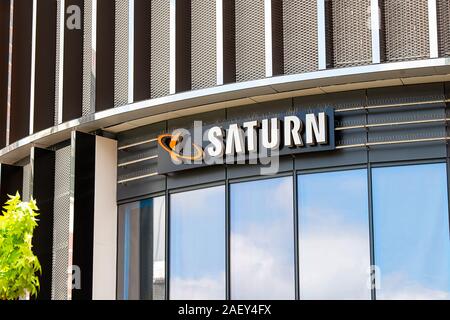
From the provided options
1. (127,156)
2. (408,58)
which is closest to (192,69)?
(127,156)

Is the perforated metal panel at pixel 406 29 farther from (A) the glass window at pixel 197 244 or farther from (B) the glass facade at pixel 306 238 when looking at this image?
(A) the glass window at pixel 197 244

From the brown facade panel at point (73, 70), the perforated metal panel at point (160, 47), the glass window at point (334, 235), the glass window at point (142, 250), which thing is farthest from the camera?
the brown facade panel at point (73, 70)

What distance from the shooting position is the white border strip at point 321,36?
18219mm

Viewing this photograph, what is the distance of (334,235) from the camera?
18297mm

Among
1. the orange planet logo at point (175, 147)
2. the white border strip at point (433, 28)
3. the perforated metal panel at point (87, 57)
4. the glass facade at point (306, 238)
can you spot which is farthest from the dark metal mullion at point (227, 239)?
the white border strip at point (433, 28)

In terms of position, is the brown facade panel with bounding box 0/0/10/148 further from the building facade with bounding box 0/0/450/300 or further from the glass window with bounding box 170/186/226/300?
the glass window with bounding box 170/186/226/300

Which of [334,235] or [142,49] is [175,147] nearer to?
[142,49]

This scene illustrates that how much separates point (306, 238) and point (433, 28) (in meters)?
5.00

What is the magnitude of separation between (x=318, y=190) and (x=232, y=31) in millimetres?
4142

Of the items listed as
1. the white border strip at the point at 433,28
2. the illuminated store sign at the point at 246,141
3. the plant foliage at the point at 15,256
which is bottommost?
the plant foliage at the point at 15,256

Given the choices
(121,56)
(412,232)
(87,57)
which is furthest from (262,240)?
(87,57)

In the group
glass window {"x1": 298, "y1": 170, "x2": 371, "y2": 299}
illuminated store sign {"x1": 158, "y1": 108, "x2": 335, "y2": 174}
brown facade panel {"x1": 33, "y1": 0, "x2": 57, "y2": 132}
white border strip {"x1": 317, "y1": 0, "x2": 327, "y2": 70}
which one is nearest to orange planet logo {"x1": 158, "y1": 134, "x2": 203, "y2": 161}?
illuminated store sign {"x1": 158, "y1": 108, "x2": 335, "y2": 174}

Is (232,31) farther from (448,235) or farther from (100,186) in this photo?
(448,235)

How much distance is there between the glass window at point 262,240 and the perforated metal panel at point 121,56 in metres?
3.83
